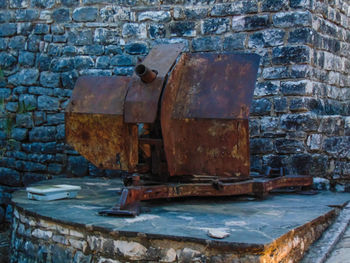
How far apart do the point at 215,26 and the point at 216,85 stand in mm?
1903

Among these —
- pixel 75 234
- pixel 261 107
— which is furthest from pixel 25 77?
pixel 75 234

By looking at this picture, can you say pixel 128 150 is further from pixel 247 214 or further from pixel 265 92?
pixel 265 92

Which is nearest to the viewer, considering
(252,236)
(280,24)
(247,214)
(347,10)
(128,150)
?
(252,236)

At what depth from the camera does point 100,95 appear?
11.5ft

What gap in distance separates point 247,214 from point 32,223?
157 cm

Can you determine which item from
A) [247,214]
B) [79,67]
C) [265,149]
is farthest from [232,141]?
[79,67]

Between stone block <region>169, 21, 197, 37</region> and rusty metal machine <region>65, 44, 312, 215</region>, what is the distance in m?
1.63

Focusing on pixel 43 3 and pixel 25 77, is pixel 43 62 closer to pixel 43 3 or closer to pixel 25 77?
pixel 25 77

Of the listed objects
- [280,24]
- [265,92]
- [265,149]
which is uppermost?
[280,24]

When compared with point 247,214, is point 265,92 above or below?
above

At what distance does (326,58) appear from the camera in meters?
5.12

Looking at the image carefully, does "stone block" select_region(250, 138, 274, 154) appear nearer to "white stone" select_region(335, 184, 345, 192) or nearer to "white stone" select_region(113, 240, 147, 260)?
"white stone" select_region(335, 184, 345, 192)

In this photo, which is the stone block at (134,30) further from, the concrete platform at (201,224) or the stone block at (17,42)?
the concrete platform at (201,224)

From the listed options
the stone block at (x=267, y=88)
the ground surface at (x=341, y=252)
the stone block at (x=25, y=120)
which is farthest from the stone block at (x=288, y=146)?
the stone block at (x=25, y=120)
